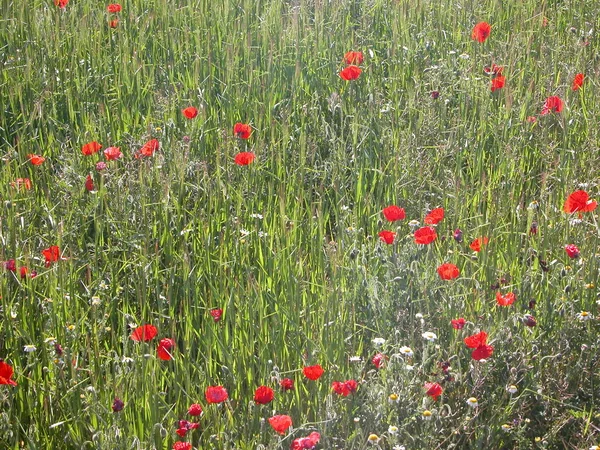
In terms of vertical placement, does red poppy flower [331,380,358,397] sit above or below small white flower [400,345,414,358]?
below

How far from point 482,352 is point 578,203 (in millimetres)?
645

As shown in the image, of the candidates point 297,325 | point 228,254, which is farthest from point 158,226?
point 297,325

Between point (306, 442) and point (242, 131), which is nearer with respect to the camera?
point (306, 442)

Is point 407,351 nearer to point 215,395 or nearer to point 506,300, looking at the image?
point 506,300

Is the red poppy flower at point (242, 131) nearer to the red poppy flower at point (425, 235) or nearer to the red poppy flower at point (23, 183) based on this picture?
the red poppy flower at point (23, 183)

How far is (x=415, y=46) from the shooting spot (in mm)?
3811

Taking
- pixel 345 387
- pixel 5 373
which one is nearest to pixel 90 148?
pixel 5 373

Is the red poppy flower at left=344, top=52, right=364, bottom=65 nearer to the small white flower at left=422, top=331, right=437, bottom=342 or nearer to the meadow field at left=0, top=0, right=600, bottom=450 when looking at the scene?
the meadow field at left=0, top=0, right=600, bottom=450

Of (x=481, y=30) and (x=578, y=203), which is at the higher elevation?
(x=481, y=30)

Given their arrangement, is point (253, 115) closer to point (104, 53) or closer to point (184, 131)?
point (184, 131)

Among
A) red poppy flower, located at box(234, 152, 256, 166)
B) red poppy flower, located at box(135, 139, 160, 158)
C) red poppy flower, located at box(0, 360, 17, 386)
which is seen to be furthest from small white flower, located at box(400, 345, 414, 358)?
red poppy flower, located at box(135, 139, 160, 158)

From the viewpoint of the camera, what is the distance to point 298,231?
Answer: 2.71 m

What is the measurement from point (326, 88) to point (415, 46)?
506 mm

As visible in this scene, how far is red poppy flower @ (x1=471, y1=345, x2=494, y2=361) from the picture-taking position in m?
1.96
